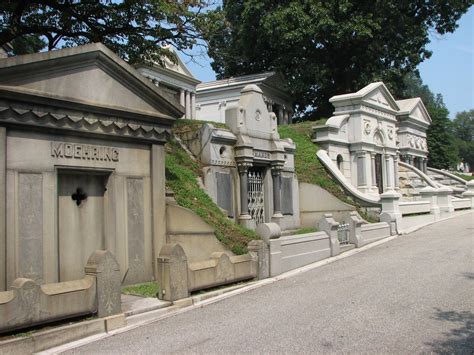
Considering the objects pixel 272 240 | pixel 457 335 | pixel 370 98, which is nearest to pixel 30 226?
pixel 272 240

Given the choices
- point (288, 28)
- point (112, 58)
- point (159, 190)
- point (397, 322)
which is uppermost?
point (288, 28)

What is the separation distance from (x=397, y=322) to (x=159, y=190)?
16.2ft

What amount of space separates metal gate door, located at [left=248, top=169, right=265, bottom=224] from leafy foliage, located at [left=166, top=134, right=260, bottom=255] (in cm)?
200

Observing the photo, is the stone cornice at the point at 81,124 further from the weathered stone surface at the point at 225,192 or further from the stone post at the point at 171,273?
the weathered stone surface at the point at 225,192

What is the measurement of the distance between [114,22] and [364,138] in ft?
42.9

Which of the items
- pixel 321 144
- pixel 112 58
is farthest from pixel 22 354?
pixel 321 144

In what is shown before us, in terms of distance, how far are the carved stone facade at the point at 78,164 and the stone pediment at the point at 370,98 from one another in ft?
50.3

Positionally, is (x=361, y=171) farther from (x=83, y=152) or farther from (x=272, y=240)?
(x=83, y=152)

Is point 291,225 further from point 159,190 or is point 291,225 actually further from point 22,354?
point 22,354

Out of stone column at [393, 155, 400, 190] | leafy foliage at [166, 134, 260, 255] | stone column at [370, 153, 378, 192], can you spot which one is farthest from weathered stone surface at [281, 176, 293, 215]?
stone column at [393, 155, 400, 190]

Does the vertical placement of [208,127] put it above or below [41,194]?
above

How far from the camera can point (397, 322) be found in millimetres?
6930

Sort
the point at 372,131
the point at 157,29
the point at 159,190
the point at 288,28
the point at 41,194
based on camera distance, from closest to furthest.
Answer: the point at 41,194
the point at 159,190
the point at 157,29
the point at 372,131
the point at 288,28

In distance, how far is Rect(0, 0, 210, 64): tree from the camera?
A: 46.8 feet
